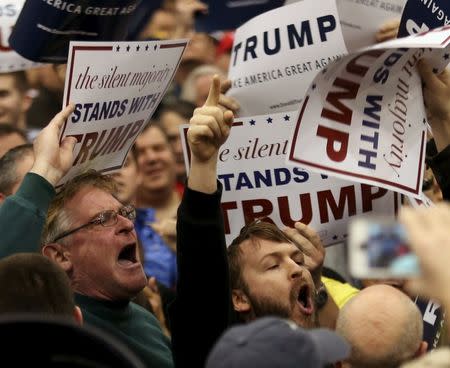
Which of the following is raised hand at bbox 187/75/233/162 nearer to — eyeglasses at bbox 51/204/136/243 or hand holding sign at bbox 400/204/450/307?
eyeglasses at bbox 51/204/136/243

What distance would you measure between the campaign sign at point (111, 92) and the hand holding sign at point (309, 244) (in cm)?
69

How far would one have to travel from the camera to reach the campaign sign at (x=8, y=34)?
5551 mm

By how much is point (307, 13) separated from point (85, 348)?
8.82 ft

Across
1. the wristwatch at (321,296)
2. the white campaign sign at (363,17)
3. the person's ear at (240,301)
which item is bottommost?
the wristwatch at (321,296)

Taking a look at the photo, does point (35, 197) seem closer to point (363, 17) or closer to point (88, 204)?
point (88, 204)

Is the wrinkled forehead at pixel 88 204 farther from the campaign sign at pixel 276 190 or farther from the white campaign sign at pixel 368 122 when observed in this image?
the white campaign sign at pixel 368 122

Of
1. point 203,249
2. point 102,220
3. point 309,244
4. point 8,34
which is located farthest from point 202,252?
point 8,34

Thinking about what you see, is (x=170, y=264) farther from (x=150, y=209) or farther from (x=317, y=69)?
(x=317, y=69)

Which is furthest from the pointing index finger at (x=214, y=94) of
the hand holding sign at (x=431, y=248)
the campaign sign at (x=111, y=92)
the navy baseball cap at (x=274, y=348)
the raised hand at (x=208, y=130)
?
the hand holding sign at (x=431, y=248)

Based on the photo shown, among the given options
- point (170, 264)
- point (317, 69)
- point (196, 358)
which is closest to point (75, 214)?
point (196, 358)

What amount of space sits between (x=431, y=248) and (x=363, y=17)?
2.53 metres

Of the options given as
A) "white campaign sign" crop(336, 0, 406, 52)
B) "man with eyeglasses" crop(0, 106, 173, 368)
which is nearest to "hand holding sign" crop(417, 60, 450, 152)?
"white campaign sign" crop(336, 0, 406, 52)

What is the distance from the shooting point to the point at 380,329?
4.11m

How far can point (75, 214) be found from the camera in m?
4.45
